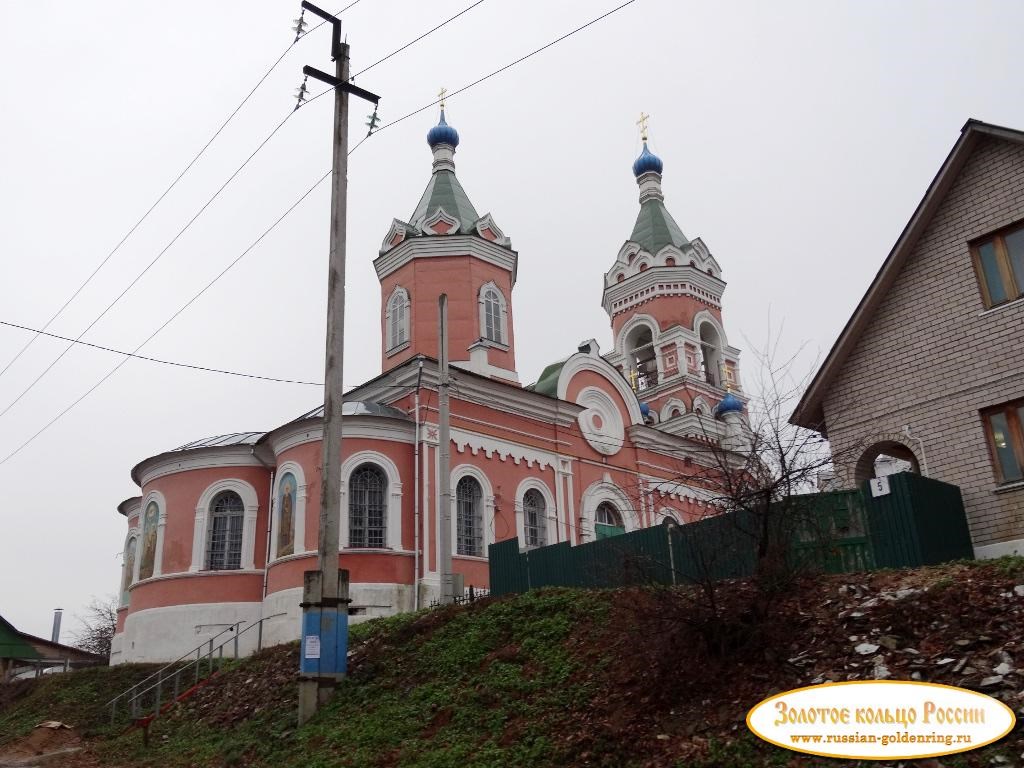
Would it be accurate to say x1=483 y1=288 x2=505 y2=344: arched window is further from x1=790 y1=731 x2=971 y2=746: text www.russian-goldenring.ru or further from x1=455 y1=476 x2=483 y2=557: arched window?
x1=790 y1=731 x2=971 y2=746: text www.russian-goldenring.ru

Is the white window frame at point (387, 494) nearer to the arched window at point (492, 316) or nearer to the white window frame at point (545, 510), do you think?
the white window frame at point (545, 510)

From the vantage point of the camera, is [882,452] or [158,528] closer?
[882,452]

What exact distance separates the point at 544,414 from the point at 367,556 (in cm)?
712

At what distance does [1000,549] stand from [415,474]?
12.8m

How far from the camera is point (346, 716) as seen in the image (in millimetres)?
11641

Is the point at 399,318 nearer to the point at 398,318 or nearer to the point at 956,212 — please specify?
the point at 398,318

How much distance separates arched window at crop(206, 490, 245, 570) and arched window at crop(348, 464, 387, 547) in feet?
11.8

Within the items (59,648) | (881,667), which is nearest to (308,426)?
(59,648)

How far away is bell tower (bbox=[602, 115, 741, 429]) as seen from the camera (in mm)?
35812

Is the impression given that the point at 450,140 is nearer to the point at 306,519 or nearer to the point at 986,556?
the point at 306,519

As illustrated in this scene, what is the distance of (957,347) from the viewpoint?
47.3 ft
